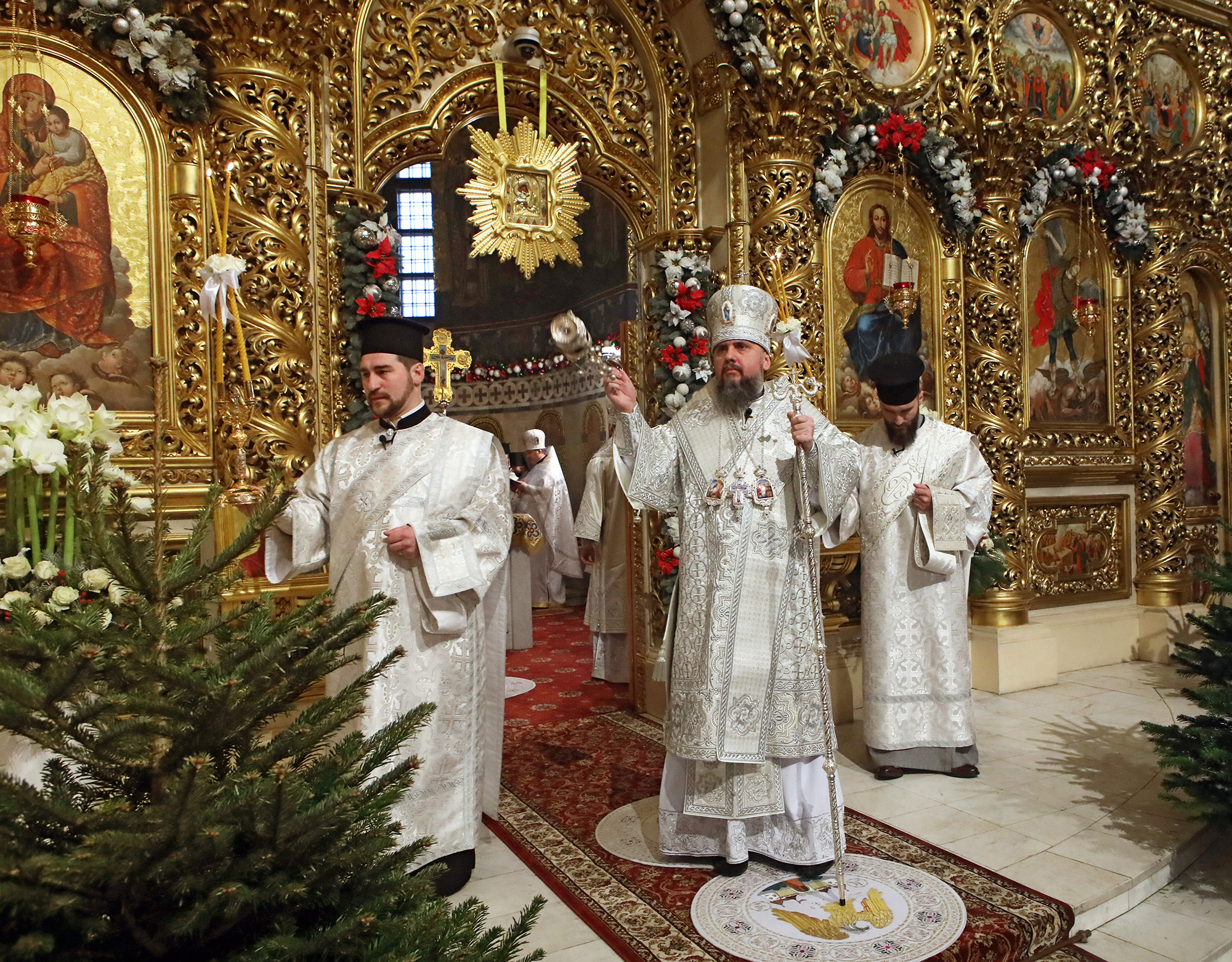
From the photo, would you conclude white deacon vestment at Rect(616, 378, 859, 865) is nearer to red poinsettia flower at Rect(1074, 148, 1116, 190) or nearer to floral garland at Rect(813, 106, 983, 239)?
floral garland at Rect(813, 106, 983, 239)

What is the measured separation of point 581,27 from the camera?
20.9ft

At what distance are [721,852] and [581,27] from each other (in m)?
5.53

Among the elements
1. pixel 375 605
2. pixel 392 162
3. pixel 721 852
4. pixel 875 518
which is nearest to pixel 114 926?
pixel 375 605

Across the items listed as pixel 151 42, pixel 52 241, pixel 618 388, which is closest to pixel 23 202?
pixel 52 241

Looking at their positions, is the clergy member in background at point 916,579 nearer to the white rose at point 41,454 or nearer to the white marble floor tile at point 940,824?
the white marble floor tile at point 940,824

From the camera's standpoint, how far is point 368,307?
5.42m

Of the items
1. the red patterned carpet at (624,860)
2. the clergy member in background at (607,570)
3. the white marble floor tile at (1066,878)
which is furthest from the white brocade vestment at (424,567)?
the clergy member in background at (607,570)

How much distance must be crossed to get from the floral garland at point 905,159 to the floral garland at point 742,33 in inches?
38.9

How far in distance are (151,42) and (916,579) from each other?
5.37 metres

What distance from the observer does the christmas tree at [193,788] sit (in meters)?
1.13

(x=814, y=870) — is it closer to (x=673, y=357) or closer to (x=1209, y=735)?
(x=1209, y=735)

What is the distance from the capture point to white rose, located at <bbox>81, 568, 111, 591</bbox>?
9.95ft

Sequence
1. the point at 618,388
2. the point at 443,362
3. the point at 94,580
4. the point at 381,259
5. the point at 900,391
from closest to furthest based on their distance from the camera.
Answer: the point at 94,580 < the point at 618,388 < the point at 900,391 < the point at 381,259 < the point at 443,362

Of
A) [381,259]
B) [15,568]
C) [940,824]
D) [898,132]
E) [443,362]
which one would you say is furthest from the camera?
[898,132]
